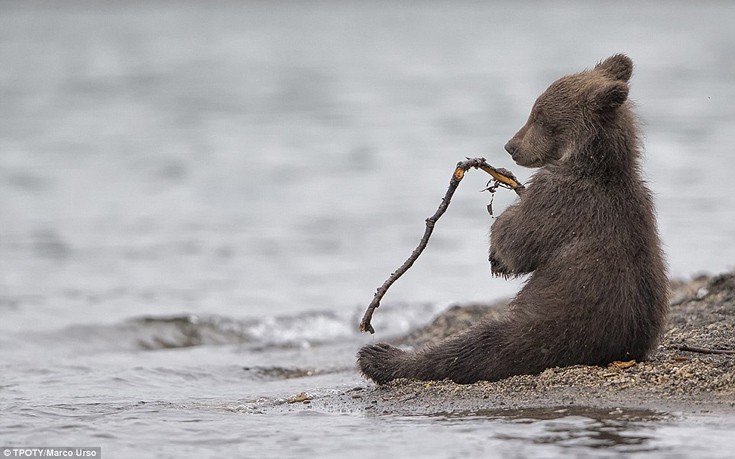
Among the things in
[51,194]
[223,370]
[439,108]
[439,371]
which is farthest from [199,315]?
[439,108]

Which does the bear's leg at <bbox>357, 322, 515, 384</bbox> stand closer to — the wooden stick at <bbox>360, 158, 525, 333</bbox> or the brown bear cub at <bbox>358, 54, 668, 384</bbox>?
the brown bear cub at <bbox>358, 54, 668, 384</bbox>

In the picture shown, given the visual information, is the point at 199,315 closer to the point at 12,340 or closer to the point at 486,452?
the point at 12,340

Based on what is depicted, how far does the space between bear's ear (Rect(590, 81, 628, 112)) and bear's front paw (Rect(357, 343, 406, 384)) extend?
1.94 meters

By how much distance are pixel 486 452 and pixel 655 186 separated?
16149 millimetres

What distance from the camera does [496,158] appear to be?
24.0m

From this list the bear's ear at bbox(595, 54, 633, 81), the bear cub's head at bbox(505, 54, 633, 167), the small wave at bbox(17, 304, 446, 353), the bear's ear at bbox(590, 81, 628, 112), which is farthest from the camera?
the small wave at bbox(17, 304, 446, 353)

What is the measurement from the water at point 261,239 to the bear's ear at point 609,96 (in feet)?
2.18

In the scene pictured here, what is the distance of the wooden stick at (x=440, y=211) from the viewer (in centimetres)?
703

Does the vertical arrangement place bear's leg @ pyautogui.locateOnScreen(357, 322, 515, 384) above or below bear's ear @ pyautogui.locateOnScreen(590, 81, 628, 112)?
below

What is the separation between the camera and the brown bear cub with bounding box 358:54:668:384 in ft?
21.7

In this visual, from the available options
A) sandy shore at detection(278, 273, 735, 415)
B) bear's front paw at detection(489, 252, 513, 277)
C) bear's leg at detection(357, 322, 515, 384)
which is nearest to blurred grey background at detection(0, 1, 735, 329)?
bear's front paw at detection(489, 252, 513, 277)

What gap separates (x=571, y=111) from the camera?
7.07 m

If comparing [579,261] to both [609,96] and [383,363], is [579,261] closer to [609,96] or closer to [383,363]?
[609,96]

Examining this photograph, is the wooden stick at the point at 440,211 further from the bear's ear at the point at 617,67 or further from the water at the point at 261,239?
the bear's ear at the point at 617,67
